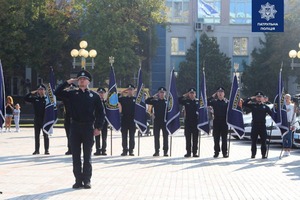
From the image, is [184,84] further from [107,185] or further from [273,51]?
[107,185]

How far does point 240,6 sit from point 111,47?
20.4 metres

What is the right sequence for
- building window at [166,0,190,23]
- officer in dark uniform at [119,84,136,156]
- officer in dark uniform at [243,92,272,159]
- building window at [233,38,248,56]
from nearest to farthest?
officer in dark uniform at [243,92,272,159], officer in dark uniform at [119,84,136,156], building window at [166,0,190,23], building window at [233,38,248,56]

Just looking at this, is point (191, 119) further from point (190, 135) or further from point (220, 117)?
point (220, 117)

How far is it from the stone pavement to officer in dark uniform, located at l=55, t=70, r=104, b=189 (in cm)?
38

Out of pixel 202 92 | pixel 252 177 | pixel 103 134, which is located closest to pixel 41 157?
pixel 103 134

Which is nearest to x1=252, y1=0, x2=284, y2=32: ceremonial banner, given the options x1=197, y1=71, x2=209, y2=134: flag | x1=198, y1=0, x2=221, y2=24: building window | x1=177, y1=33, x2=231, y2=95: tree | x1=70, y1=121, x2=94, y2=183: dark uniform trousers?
x1=197, y1=71, x2=209, y2=134: flag

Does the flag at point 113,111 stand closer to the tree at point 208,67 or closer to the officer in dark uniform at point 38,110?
the officer in dark uniform at point 38,110

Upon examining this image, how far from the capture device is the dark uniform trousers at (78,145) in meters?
10.5

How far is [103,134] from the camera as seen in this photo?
687 inches

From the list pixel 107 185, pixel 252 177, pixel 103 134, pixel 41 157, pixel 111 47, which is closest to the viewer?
pixel 107 185

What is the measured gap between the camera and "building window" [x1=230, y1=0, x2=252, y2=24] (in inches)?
2462

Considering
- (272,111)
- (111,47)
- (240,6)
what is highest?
(240,6)

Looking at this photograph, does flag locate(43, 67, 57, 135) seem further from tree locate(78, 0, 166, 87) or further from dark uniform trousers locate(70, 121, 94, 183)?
tree locate(78, 0, 166, 87)

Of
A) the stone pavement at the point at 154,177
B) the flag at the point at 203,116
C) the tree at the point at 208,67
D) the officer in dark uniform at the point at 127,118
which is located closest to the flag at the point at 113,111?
the officer in dark uniform at the point at 127,118
